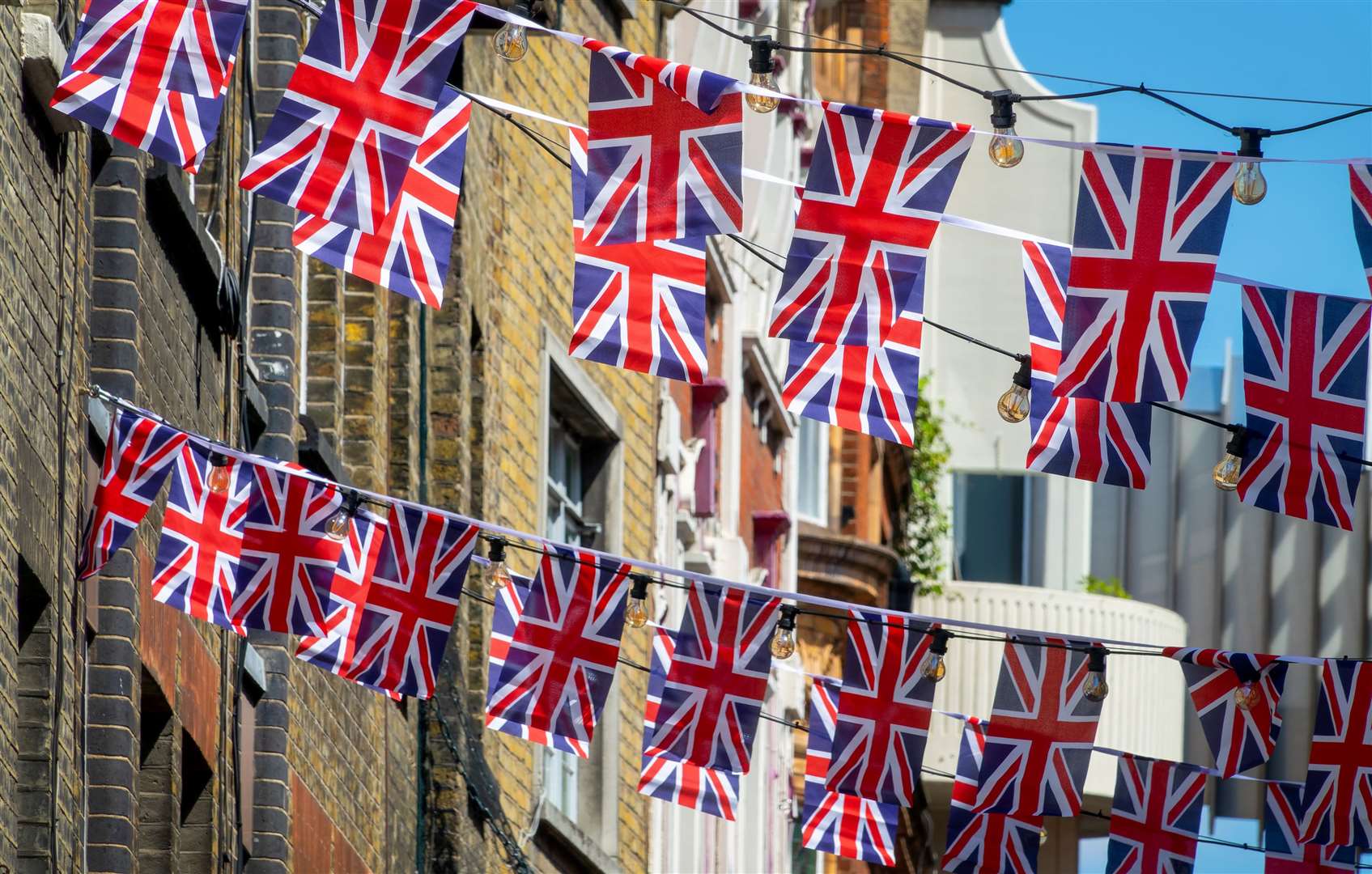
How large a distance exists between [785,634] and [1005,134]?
3.33 metres

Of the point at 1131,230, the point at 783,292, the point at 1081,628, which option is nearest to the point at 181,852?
the point at 783,292

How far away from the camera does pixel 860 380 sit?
952 centimetres

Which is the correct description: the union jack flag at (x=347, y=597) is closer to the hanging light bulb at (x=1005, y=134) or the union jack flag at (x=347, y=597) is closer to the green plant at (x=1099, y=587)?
the hanging light bulb at (x=1005, y=134)

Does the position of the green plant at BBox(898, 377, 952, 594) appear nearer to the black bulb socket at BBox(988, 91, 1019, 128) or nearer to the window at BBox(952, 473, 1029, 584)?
the window at BBox(952, 473, 1029, 584)

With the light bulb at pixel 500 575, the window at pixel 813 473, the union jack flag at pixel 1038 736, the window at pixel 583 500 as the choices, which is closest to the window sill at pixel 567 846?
the window at pixel 583 500

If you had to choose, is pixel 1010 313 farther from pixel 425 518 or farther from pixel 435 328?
pixel 425 518

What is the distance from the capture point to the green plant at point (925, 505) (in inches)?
1320

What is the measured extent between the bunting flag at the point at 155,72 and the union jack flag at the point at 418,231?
0.47 m

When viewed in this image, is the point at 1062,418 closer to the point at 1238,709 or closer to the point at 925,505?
the point at 1238,709

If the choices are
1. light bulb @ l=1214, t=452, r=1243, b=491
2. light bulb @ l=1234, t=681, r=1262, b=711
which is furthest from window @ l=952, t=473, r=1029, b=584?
light bulb @ l=1214, t=452, r=1243, b=491

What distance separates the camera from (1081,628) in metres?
32.5

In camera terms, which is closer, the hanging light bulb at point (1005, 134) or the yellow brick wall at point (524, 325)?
the hanging light bulb at point (1005, 134)

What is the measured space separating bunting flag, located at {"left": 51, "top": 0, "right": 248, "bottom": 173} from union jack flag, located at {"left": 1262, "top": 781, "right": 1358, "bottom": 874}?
686 cm

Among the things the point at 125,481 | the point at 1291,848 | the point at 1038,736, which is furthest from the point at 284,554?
the point at 1291,848
